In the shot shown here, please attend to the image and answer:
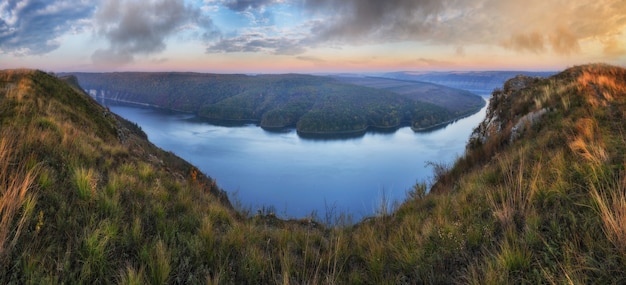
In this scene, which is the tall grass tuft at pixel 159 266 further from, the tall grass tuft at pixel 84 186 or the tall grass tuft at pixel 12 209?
the tall grass tuft at pixel 84 186

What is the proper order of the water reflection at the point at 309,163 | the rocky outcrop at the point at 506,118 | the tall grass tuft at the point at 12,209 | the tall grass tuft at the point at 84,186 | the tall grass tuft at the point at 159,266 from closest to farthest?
1. the tall grass tuft at the point at 12,209
2. the tall grass tuft at the point at 159,266
3. the tall grass tuft at the point at 84,186
4. the rocky outcrop at the point at 506,118
5. the water reflection at the point at 309,163

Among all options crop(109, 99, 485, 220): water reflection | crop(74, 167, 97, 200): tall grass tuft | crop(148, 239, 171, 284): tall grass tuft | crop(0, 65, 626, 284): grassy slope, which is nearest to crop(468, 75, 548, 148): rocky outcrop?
crop(0, 65, 626, 284): grassy slope

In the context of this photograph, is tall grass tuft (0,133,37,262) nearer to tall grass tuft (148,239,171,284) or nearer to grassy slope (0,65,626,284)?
grassy slope (0,65,626,284)

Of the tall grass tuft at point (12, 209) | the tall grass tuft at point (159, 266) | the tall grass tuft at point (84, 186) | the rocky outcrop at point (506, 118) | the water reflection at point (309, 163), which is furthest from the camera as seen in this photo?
the water reflection at point (309, 163)

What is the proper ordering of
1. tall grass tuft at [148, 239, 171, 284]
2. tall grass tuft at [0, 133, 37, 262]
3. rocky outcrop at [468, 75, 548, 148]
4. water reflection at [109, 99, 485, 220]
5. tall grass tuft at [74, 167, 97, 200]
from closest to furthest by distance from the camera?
tall grass tuft at [0, 133, 37, 262] < tall grass tuft at [148, 239, 171, 284] < tall grass tuft at [74, 167, 97, 200] < rocky outcrop at [468, 75, 548, 148] < water reflection at [109, 99, 485, 220]

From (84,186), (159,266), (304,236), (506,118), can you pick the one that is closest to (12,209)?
(84,186)

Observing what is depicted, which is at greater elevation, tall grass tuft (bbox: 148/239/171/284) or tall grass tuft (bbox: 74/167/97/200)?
tall grass tuft (bbox: 74/167/97/200)

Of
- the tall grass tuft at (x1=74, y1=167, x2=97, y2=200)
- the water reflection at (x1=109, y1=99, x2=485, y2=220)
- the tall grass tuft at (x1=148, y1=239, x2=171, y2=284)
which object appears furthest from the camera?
the water reflection at (x1=109, y1=99, x2=485, y2=220)

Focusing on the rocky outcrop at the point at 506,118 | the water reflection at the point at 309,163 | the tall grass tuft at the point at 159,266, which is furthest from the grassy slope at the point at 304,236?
the water reflection at the point at 309,163

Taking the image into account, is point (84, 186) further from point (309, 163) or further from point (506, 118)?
point (309, 163)

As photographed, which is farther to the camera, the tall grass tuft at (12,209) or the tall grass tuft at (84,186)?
the tall grass tuft at (84,186)

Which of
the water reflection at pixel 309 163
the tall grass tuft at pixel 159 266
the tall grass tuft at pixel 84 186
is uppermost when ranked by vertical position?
the tall grass tuft at pixel 84 186

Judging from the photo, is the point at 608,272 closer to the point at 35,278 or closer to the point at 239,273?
the point at 239,273
